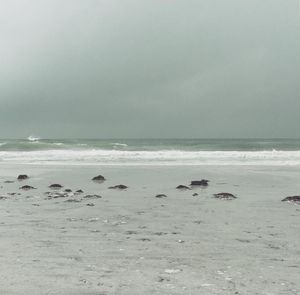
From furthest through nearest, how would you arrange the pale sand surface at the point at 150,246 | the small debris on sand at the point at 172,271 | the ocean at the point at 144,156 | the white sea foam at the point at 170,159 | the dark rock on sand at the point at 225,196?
the ocean at the point at 144,156 < the white sea foam at the point at 170,159 < the dark rock on sand at the point at 225,196 < the small debris on sand at the point at 172,271 < the pale sand surface at the point at 150,246

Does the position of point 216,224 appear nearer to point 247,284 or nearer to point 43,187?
point 247,284

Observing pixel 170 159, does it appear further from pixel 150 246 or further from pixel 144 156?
pixel 150 246

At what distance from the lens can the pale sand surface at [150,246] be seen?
4215mm

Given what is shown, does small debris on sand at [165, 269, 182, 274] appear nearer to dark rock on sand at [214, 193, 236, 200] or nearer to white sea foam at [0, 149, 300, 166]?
dark rock on sand at [214, 193, 236, 200]

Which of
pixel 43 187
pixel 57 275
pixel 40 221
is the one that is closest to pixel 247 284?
pixel 57 275

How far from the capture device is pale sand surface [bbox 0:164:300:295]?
4.21 metres

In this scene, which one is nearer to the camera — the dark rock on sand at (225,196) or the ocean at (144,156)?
the dark rock on sand at (225,196)

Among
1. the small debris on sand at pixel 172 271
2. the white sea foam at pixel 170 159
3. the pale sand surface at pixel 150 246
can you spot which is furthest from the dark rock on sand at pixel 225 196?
the white sea foam at pixel 170 159

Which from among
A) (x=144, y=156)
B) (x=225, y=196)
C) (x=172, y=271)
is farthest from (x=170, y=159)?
(x=172, y=271)

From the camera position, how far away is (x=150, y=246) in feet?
19.2

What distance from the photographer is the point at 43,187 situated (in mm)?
14000

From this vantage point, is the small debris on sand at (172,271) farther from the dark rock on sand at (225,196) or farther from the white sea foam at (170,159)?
the white sea foam at (170,159)

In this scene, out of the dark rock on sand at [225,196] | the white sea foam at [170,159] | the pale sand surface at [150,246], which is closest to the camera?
the pale sand surface at [150,246]

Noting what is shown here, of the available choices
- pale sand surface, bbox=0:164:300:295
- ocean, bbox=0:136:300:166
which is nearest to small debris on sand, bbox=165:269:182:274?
pale sand surface, bbox=0:164:300:295
